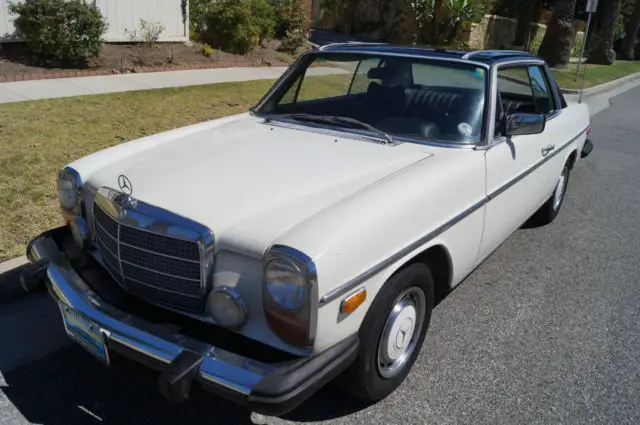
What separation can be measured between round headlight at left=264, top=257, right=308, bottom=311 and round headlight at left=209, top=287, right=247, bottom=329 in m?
0.16

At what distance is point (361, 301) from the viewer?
238 centimetres

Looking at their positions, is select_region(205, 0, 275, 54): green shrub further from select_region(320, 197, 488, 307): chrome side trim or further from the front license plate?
the front license plate

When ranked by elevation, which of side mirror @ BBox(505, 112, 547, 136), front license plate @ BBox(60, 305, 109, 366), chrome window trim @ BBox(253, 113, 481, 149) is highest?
side mirror @ BBox(505, 112, 547, 136)

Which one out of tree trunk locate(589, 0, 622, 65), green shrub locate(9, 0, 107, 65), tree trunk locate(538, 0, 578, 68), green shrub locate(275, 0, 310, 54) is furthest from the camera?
tree trunk locate(589, 0, 622, 65)

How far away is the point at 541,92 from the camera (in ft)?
15.5

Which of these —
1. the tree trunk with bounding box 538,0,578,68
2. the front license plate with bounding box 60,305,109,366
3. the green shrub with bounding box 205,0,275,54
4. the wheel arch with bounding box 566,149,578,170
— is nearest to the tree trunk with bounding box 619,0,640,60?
the tree trunk with bounding box 538,0,578,68

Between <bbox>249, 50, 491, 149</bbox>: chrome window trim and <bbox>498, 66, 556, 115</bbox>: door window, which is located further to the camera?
<bbox>498, 66, 556, 115</bbox>: door window

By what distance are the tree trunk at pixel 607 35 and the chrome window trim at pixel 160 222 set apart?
87.7ft

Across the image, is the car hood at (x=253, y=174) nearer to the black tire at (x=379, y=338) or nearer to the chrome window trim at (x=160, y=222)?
the chrome window trim at (x=160, y=222)

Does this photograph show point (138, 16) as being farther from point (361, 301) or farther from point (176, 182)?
point (361, 301)

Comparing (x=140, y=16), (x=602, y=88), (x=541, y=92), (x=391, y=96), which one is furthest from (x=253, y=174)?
(x=602, y=88)

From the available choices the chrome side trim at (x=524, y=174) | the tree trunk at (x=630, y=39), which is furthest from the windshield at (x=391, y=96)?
the tree trunk at (x=630, y=39)

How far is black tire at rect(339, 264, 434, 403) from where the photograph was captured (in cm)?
246

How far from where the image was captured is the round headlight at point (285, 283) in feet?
7.10
